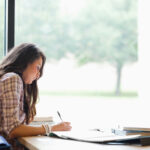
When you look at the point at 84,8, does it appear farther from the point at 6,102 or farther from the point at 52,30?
the point at 6,102

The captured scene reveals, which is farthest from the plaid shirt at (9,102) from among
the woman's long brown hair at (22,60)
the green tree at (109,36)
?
the green tree at (109,36)

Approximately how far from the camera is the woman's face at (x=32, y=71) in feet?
6.16

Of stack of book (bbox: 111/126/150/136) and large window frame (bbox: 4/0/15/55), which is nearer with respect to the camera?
stack of book (bbox: 111/126/150/136)

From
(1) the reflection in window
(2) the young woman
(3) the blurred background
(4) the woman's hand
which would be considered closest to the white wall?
(2) the young woman

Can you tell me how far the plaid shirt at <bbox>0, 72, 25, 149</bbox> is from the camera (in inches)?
65.3

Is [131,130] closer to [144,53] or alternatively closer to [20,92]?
[20,92]

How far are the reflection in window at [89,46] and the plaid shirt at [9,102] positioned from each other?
8507 mm

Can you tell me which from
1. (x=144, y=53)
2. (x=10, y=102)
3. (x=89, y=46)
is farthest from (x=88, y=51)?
(x=10, y=102)

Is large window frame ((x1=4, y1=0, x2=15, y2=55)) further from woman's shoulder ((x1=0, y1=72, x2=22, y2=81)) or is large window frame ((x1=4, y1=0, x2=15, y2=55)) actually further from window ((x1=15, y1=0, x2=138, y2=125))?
window ((x1=15, y1=0, x2=138, y2=125))

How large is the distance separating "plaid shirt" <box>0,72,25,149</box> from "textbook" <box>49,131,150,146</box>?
194 mm

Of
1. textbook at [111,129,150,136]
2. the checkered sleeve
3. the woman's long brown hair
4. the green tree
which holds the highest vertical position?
the green tree

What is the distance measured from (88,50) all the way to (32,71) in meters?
9.00

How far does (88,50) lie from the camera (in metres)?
10.8

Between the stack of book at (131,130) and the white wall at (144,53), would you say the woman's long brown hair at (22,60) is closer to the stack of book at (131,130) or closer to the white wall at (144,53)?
the stack of book at (131,130)
